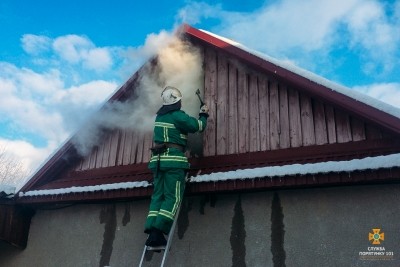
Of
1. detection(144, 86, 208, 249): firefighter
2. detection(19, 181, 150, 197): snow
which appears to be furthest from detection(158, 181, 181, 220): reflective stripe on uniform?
detection(19, 181, 150, 197): snow

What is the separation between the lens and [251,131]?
5789 mm

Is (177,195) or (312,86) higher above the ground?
(312,86)

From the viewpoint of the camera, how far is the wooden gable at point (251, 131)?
4.88 m

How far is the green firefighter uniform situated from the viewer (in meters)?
5.09

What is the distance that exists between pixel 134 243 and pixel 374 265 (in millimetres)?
→ 3302

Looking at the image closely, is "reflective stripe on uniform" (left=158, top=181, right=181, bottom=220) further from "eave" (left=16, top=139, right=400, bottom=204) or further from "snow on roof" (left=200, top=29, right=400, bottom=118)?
"snow on roof" (left=200, top=29, right=400, bottom=118)

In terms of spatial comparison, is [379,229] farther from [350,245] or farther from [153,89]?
[153,89]

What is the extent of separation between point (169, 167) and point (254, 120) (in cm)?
142

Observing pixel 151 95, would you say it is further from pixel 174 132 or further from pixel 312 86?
pixel 312 86

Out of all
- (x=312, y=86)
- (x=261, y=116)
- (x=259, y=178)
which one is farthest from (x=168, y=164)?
(x=312, y=86)

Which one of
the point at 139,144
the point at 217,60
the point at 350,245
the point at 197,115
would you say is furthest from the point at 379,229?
the point at 139,144

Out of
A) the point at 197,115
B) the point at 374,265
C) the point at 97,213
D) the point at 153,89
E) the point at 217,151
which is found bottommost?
the point at 374,265

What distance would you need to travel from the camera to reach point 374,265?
436 cm

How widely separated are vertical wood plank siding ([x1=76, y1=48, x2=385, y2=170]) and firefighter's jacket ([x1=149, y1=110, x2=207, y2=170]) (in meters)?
0.48
